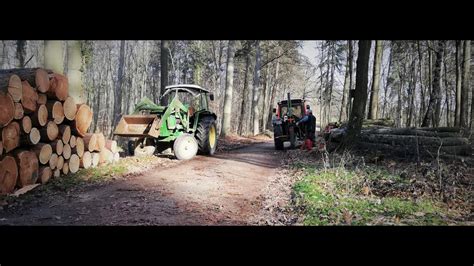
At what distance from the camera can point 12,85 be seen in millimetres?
3971

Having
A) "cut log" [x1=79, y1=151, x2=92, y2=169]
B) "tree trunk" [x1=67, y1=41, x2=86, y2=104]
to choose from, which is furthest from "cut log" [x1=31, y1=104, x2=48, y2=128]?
"tree trunk" [x1=67, y1=41, x2=86, y2=104]

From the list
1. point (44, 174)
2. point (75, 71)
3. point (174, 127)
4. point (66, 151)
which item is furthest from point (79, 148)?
point (75, 71)

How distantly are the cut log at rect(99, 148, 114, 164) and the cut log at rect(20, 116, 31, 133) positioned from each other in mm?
1624

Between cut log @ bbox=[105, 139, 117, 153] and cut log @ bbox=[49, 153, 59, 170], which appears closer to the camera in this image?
cut log @ bbox=[49, 153, 59, 170]

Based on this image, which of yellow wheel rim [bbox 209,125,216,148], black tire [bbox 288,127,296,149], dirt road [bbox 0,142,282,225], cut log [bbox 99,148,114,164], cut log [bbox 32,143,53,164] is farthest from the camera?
black tire [bbox 288,127,296,149]

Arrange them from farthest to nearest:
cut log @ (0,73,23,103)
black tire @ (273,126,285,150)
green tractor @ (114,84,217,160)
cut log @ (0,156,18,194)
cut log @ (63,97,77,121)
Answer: black tire @ (273,126,285,150), green tractor @ (114,84,217,160), cut log @ (63,97,77,121), cut log @ (0,73,23,103), cut log @ (0,156,18,194)

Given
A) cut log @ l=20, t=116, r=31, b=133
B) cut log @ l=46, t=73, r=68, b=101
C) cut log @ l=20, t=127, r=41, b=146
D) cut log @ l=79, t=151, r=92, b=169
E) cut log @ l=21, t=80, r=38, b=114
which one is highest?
cut log @ l=46, t=73, r=68, b=101

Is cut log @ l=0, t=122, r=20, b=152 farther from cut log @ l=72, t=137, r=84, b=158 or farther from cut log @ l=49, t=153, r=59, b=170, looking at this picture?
cut log @ l=72, t=137, r=84, b=158

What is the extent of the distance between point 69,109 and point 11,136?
122cm

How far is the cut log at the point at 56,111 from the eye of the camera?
15.4 feet

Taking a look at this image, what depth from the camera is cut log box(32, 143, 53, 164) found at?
4.32 metres

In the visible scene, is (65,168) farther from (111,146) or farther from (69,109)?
(111,146)
